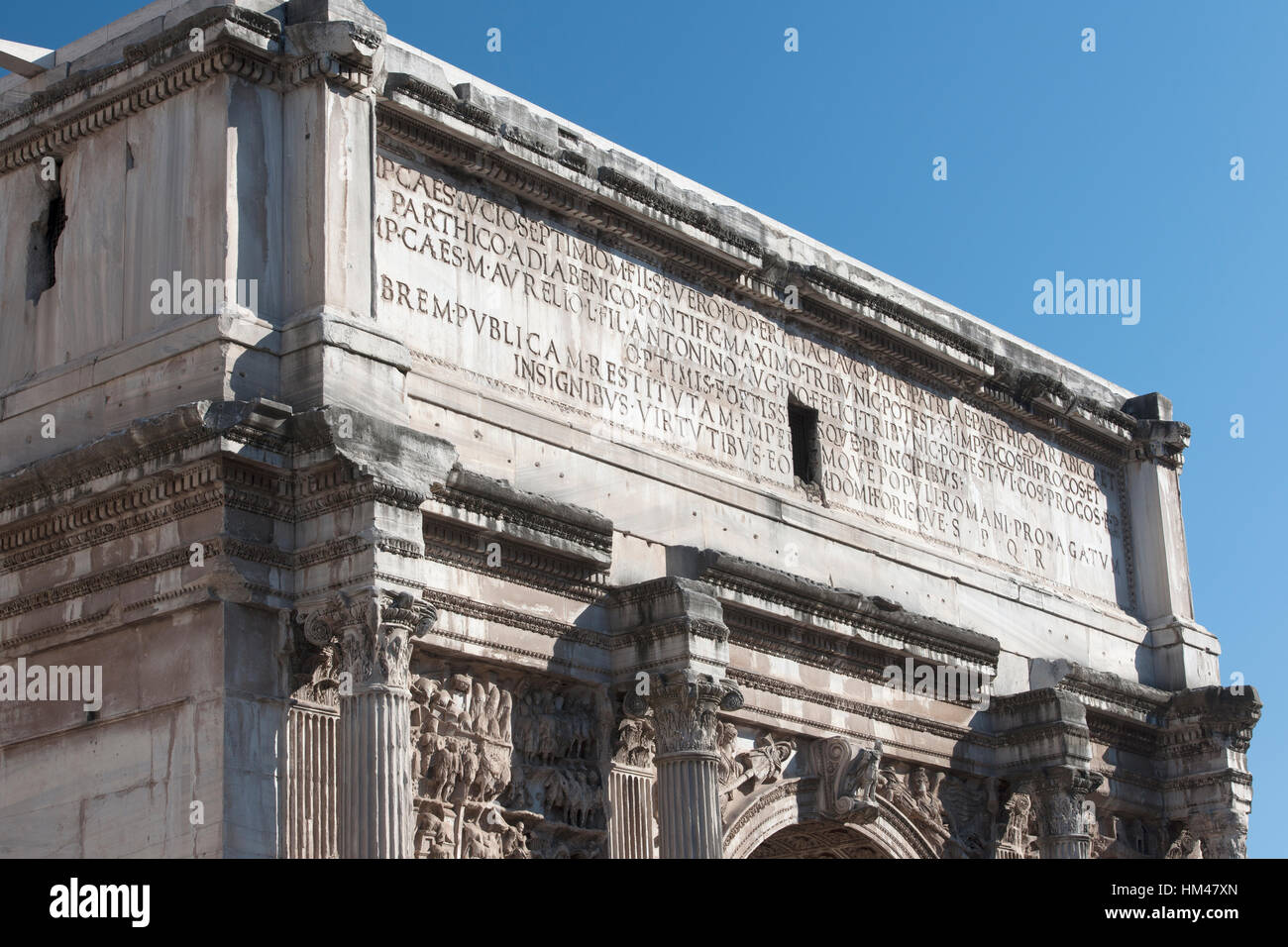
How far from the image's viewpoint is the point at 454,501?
15523 millimetres

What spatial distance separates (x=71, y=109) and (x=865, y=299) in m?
7.06

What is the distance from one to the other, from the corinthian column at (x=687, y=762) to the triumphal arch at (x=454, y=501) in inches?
1.1

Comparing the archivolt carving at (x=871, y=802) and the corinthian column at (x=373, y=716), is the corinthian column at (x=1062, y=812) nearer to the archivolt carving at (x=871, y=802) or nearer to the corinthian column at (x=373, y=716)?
the archivolt carving at (x=871, y=802)

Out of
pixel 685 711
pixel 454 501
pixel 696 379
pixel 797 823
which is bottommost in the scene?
pixel 797 823

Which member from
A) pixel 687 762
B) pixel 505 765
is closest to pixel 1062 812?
pixel 687 762

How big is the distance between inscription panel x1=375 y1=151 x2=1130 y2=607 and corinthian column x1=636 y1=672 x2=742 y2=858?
6.82ft

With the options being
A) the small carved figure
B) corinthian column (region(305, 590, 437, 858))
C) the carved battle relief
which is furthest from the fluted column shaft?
the small carved figure

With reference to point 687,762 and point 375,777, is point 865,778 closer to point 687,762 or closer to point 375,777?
point 687,762

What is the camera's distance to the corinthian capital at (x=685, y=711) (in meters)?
16.5

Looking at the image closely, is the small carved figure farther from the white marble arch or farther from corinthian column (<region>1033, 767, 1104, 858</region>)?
corinthian column (<region>1033, 767, 1104, 858</region>)

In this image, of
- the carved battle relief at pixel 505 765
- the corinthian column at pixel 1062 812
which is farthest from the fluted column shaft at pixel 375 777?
the corinthian column at pixel 1062 812

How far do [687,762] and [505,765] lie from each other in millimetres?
1345

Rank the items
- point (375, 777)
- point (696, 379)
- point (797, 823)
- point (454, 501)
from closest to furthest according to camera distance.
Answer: point (375, 777) → point (454, 501) → point (797, 823) → point (696, 379)

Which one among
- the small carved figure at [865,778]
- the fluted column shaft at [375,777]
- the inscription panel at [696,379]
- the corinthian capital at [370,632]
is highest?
the inscription panel at [696,379]
